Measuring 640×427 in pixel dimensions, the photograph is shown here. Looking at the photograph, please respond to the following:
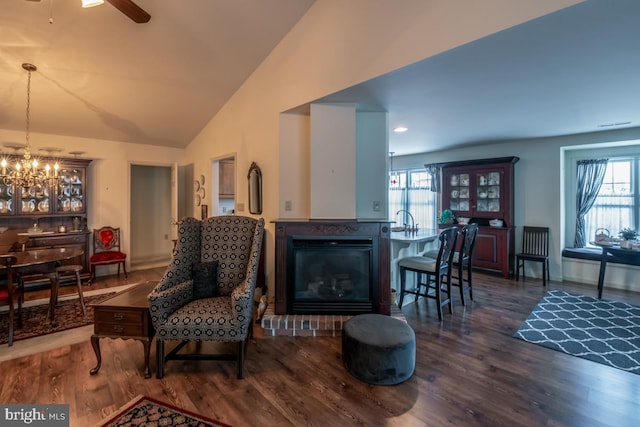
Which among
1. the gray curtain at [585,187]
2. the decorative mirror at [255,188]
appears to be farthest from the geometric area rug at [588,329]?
the decorative mirror at [255,188]

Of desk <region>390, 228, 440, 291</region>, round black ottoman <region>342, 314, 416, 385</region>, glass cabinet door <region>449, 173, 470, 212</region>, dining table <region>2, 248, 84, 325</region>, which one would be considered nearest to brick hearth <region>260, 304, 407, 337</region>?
round black ottoman <region>342, 314, 416, 385</region>

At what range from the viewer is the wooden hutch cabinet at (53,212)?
14.4ft

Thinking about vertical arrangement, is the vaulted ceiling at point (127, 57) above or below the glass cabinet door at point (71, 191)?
above

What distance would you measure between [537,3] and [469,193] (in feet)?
14.1

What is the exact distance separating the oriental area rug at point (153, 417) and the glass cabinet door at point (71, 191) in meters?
4.28

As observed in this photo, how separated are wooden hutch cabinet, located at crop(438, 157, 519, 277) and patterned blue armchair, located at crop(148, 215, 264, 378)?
14.5 ft

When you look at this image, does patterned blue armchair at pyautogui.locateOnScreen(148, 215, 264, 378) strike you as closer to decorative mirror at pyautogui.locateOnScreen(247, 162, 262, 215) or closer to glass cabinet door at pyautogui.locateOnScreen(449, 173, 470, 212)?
decorative mirror at pyautogui.locateOnScreen(247, 162, 262, 215)

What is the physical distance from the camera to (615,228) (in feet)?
15.5

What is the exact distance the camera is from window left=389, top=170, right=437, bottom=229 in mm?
6657

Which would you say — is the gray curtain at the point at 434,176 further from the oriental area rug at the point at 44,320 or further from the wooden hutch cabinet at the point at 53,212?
the wooden hutch cabinet at the point at 53,212

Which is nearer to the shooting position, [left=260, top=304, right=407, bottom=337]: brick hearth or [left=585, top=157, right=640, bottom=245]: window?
[left=260, top=304, right=407, bottom=337]: brick hearth

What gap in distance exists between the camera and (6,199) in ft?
14.3

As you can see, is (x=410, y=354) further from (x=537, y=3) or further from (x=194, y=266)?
(x=537, y=3)

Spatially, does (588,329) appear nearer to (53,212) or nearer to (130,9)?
(130,9)
